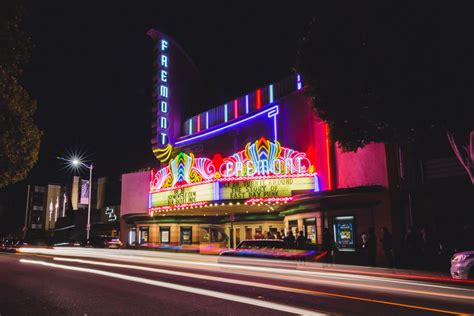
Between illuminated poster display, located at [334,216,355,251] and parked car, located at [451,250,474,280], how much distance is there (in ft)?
27.4

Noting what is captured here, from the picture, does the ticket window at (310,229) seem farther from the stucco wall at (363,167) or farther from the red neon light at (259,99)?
the red neon light at (259,99)

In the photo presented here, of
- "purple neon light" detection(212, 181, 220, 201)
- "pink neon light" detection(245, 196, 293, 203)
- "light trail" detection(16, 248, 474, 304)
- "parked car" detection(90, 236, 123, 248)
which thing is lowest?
"light trail" detection(16, 248, 474, 304)

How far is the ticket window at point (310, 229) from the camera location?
21734 millimetres

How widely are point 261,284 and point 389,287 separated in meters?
3.12

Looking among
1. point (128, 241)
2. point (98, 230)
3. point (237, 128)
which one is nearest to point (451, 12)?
point (237, 128)

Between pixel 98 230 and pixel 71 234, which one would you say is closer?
pixel 98 230

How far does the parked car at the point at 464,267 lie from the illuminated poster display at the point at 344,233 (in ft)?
27.4

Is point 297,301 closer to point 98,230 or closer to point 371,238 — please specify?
point 371,238

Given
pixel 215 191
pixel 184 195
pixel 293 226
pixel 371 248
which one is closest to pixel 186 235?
pixel 184 195

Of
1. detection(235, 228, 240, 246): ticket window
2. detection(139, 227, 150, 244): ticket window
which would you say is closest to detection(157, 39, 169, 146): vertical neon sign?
detection(139, 227, 150, 244): ticket window

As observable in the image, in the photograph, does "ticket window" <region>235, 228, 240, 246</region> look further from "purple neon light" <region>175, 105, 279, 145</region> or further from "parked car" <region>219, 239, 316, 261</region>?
"parked car" <region>219, 239, 316, 261</region>

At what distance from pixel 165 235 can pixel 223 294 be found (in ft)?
91.6

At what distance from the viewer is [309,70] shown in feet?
47.5

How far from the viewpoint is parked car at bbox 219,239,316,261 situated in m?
15.3
